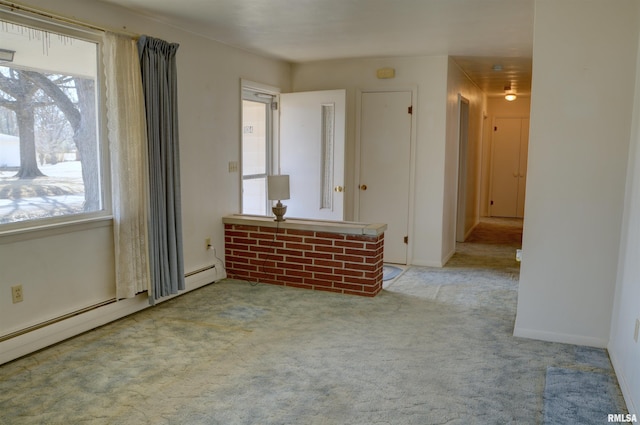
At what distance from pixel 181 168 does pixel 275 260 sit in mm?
1242

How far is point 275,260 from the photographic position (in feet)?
15.9

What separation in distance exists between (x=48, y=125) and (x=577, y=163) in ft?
11.5

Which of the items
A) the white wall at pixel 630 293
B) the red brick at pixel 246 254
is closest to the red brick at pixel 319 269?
the red brick at pixel 246 254

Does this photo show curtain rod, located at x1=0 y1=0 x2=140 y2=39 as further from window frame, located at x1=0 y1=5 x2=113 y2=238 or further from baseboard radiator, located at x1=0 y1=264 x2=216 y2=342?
baseboard radiator, located at x1=0 y1=264 x2=216 y2=342

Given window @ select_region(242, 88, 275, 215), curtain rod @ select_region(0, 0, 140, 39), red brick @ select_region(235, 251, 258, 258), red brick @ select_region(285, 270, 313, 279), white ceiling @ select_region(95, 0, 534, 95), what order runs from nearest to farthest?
curtain rod @ select_region(0, 0, 140, 39) → white ceiling @ select_region(95, 0, 534, 95) → red brick @ select_region(285, 270, 313, 279) → red brick @ select_region(235, 251, 258, 258) → window @ select_region(242, 88, 275, 215)

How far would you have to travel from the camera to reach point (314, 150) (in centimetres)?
582

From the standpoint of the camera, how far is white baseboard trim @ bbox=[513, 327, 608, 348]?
3.39 meters

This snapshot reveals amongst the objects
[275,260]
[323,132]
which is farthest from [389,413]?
[323,132]

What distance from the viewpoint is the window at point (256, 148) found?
5.68 m

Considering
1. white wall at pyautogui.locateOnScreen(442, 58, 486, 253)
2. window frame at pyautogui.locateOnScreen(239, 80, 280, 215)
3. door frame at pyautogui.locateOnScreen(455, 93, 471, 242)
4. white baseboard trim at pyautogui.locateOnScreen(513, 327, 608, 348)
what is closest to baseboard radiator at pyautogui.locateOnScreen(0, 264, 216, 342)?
window frame at pyautogui.locateOnScreen(239, 80, 280, 215)

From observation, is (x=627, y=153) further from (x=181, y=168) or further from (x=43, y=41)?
(x=43, y=41)

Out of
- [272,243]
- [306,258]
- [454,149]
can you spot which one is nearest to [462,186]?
[454,149]

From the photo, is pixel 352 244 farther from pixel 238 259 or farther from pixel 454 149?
pixel 454 149

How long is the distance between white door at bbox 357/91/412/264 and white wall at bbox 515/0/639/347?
2341 mm
